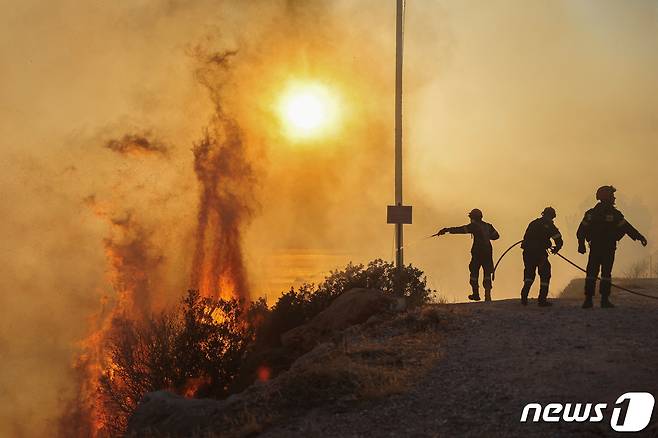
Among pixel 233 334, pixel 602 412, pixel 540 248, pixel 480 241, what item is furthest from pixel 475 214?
pixel 602 412

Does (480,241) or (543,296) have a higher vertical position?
(480,241)

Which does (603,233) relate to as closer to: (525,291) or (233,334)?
(525,291)

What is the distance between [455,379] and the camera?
40.1ft

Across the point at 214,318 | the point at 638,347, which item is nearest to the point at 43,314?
the point at 214,318

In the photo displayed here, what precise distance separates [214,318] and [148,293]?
22987 mm

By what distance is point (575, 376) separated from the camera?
11.8 m

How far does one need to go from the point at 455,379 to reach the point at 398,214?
7.14 meters

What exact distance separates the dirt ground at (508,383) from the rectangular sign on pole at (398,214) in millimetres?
3899

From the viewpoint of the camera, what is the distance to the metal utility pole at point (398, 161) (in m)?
18.9

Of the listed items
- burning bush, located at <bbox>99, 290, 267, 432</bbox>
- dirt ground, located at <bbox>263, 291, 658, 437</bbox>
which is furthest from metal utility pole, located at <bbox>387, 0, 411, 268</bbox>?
burning bush, located at <bbox>99, 290, 267, 432</bbox>

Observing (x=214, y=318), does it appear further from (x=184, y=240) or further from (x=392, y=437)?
(x=184, y=240)

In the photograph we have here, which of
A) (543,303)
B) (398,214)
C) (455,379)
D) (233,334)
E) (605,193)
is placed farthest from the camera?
(233,334)

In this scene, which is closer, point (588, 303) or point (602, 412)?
point (602, 412)

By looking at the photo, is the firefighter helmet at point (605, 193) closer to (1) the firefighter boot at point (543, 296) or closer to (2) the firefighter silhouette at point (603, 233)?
(2) the firefighter silhouette at point (603, 233)
